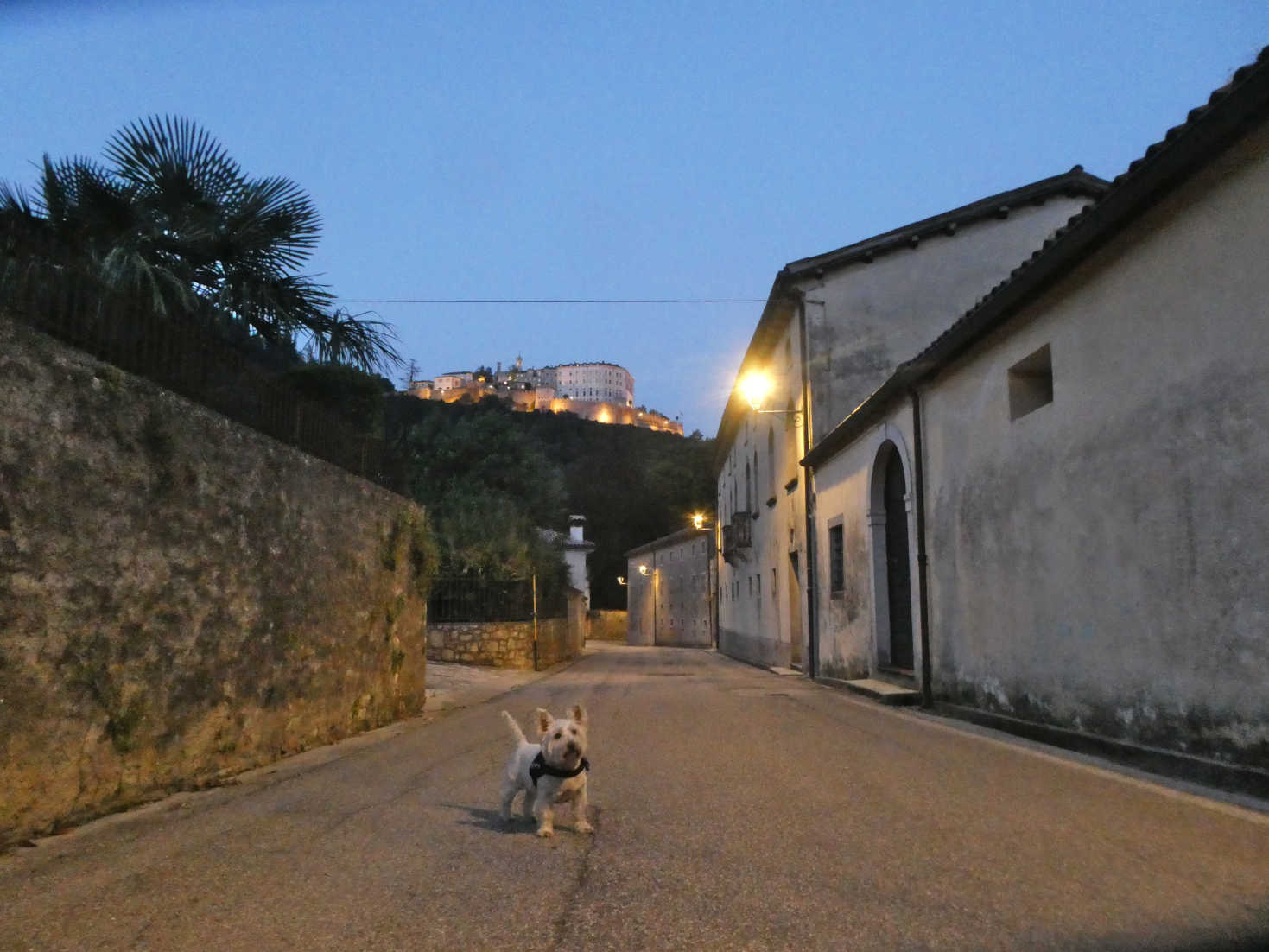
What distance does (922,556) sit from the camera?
1187 cm

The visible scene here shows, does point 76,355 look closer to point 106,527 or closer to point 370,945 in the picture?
point 106,527

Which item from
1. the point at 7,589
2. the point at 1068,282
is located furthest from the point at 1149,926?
the point at 1068,282

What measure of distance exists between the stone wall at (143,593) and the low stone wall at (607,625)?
5508cm

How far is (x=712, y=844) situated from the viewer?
4402mm

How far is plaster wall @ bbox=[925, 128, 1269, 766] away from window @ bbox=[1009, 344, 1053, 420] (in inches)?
3.8

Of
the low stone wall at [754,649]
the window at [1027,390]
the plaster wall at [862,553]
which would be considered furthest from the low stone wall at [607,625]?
the window at [1027,390]

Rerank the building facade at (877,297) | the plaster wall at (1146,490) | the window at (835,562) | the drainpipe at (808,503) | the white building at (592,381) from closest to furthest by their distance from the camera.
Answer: the plaster wall at (1146,490) → the window at (835,562) → the drainpipe at (808,503) → the building facade at (877,297) → the white building at (592,381)

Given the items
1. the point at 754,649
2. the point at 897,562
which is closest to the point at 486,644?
the point at 754,649

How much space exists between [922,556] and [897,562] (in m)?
2.50

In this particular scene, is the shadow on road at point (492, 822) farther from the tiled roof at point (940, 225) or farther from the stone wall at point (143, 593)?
the tiled roof at point (940, 225)

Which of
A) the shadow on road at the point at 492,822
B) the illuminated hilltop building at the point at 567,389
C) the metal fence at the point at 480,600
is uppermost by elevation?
the illuminated hilltop building at the point at 567,389

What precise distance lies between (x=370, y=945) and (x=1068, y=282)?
736cm

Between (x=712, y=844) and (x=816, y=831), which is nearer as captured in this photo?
(x=712, y=844)

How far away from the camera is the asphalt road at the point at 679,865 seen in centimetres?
323
